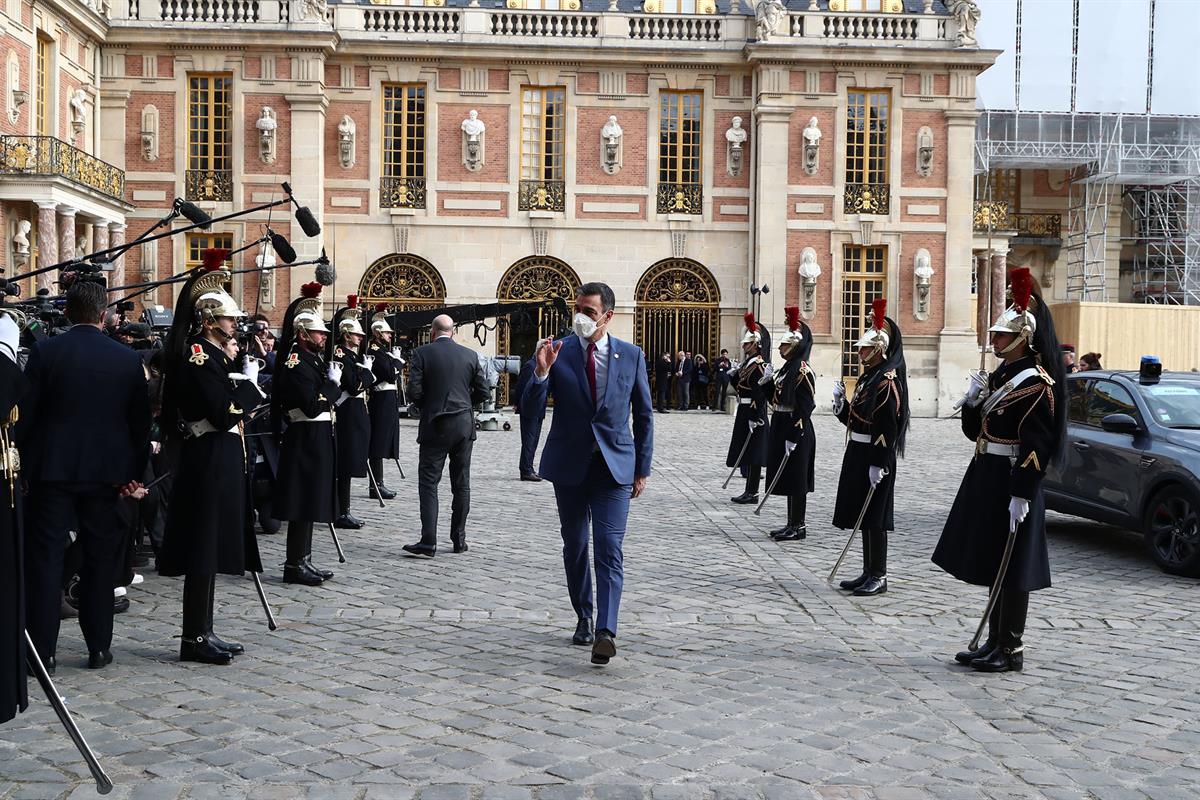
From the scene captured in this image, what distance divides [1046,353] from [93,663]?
16.6 feet

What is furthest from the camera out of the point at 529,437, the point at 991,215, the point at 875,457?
the point at 991,215

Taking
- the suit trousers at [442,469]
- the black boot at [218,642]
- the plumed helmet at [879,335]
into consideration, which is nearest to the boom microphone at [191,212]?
the suit trousers at [442,469]

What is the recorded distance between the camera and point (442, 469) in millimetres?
10234

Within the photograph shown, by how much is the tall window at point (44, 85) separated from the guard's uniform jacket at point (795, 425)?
22116mm

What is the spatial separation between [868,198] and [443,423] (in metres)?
25.2

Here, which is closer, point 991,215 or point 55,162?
Answer: point 55,162

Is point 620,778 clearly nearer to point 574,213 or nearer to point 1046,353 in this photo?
point 1046,353

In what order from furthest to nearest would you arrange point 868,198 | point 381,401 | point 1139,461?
1. point 868,198
2. point 381,401
3. point 1139,461

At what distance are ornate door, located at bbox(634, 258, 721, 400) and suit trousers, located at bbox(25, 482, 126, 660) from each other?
2752 centimetres

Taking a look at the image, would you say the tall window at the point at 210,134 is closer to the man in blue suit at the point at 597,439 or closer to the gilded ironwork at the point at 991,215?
the gilded ironwork at the point at 991,215

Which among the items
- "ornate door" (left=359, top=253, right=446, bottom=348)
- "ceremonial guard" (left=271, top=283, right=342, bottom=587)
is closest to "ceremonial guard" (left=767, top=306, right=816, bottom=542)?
"ceremonial guard" (left=271, top=283, right=342, bottom=587)

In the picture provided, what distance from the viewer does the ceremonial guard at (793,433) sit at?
443 inches

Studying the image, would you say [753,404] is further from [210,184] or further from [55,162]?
[210,184]

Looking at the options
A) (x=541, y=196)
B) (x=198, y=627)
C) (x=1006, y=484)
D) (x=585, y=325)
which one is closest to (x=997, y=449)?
(x=1006, y=484)
